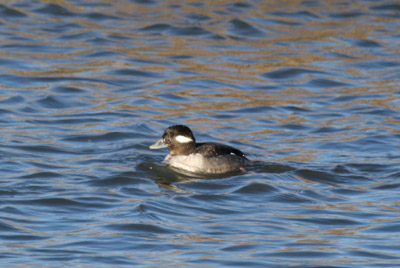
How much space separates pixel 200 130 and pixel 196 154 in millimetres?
1958

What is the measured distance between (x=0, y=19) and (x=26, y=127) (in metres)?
6.31

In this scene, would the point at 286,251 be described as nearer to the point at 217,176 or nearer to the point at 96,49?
the point at 217,176

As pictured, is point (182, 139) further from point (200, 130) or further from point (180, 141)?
point (200, 130)

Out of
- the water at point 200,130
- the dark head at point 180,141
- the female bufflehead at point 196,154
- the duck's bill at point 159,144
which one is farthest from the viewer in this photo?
the duck's bill at point 159,144

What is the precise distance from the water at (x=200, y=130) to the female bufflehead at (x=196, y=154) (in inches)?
8.8

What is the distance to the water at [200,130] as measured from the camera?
8.88 m

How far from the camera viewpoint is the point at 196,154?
12.4 metres

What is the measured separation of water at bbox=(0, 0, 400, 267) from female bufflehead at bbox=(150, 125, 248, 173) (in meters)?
0.22

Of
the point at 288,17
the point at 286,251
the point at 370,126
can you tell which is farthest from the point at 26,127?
the point at 288,17

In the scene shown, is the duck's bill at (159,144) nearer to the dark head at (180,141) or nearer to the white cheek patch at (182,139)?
the dark head at (180,141)

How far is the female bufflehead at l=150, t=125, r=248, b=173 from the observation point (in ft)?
39.8

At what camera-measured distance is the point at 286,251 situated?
863cm

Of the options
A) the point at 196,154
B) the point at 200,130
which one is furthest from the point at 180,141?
the point at 200,130

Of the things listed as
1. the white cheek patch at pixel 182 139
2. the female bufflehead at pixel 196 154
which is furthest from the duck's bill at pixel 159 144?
the white cheek patch at pixel 182 139
